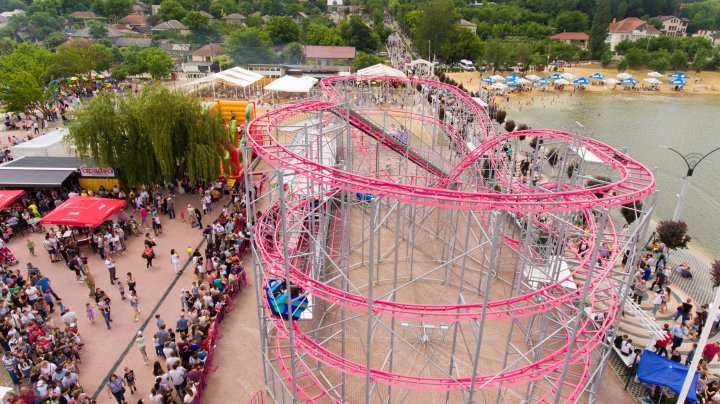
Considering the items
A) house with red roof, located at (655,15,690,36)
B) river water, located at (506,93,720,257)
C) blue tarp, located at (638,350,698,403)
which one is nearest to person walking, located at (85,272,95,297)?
blue tarp, located at (638,350,698,403)

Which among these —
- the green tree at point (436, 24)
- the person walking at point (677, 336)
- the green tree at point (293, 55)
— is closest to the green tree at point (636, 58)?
the green tree at point (436, 24)

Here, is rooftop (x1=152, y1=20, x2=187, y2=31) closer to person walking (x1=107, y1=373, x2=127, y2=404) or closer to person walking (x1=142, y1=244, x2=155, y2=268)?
person walking (x1=142, y1=244, x2=155, y2=268)

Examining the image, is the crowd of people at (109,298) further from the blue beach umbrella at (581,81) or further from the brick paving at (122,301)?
the blue beach umbrella at (581,81)

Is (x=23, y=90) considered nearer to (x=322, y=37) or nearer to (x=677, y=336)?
(x=677, y=336)

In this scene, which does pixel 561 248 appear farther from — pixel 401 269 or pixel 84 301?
pixel 84 301

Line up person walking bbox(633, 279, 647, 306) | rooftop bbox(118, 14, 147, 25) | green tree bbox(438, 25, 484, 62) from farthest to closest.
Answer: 1. rooftop bbox(118, 14, 147, 25)
2. green tree bbox(438, 25, 484, 62)
3. person walking bbox(633, 279, 647, 306)
